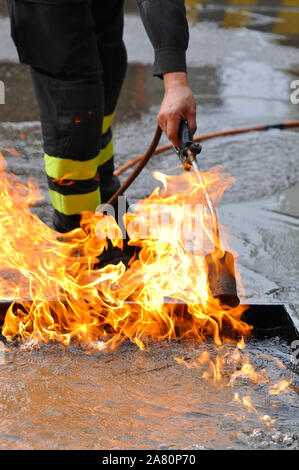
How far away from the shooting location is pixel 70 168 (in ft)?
9.54

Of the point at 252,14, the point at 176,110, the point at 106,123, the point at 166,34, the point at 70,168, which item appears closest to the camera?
the point at 176,110

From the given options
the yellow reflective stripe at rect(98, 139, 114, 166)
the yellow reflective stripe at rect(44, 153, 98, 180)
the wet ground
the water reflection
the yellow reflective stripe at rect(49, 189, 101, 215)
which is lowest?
the wet ground

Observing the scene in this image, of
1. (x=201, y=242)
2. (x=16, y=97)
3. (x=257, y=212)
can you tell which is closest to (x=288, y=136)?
(x=257, y=212)

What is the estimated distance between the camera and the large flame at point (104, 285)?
2.55 m

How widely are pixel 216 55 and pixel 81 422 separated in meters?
5.69

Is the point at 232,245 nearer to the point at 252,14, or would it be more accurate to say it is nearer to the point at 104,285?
the point at 104,285

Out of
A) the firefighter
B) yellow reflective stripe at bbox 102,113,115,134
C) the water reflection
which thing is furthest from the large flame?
the water reflection

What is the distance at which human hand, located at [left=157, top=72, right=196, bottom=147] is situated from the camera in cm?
236

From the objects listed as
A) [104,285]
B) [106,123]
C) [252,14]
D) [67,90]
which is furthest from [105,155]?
[252,14]

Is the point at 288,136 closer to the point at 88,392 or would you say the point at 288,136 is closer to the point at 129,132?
the point at 129,132

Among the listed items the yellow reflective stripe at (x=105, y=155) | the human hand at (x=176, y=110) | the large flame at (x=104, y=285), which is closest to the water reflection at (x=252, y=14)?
the yellow reflective stripe at (x=105, y=155)

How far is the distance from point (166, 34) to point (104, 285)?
105cm

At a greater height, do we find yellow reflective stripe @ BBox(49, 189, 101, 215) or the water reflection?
yellow reflective stripe @ BBox(49, 189, 101, 215)

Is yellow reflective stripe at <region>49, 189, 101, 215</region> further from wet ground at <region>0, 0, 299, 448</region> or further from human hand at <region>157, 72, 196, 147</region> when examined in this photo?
human hand at <region>157, 72, 196, 147</region>
